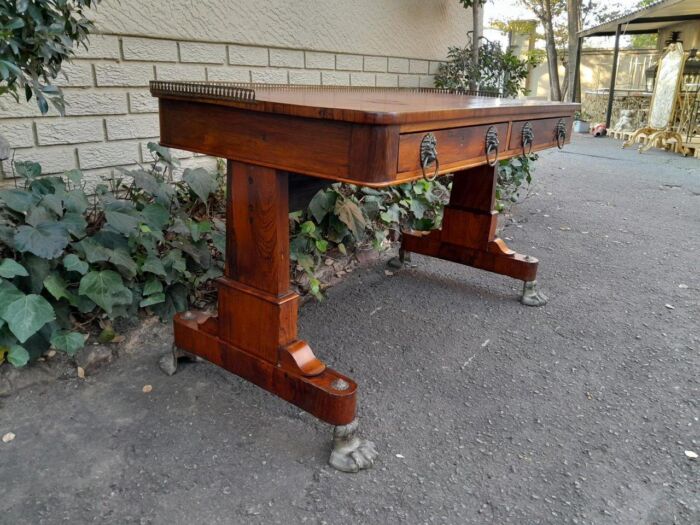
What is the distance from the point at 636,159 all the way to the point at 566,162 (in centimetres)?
117

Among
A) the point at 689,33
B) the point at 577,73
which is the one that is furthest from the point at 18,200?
the point at 689,33

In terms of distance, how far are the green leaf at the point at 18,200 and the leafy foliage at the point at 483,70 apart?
13.0 feet

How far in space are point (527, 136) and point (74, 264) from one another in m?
1.69

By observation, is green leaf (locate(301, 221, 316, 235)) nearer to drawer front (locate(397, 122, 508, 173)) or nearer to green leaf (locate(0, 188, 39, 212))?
drawer front (locate(397, 122, 508, 173))

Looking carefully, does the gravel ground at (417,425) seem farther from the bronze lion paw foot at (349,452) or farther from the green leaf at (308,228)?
the green leaf at (308,228)

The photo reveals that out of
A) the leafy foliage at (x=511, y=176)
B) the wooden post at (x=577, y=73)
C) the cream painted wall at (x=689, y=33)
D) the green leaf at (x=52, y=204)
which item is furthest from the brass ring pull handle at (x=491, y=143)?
the cream painted wall at (x=689, y=33)

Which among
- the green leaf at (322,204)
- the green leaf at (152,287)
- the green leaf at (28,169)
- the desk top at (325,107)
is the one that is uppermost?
the desk top at (325,107)

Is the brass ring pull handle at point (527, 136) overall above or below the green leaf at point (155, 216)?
above

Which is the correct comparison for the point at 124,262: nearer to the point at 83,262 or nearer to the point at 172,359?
the point at 83,262

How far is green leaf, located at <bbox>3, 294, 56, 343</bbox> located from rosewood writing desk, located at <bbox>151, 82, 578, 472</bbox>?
1.37 ft

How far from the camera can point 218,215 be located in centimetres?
293

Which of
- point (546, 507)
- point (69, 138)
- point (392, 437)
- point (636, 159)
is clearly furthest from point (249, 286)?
point (636, 159)

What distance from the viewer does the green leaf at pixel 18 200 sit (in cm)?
196

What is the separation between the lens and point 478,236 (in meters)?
2.84
